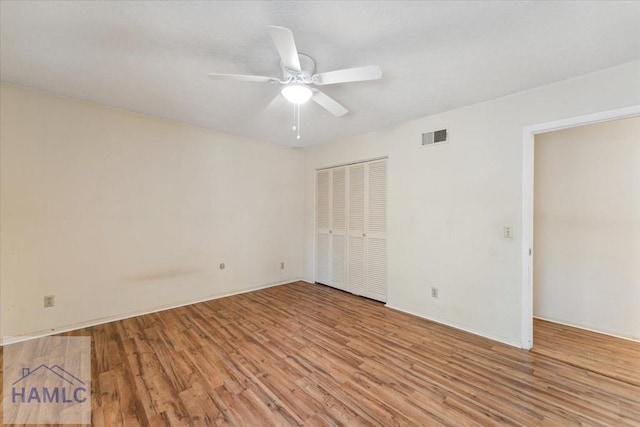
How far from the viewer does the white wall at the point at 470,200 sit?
2.27 m

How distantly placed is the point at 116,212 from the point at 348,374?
9.94ft

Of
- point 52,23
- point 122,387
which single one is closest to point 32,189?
point 52,23

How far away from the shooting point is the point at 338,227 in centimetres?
423

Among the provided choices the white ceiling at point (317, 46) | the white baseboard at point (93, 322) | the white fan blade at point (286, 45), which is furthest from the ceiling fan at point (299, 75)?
the white baseboard at point (93, 322)

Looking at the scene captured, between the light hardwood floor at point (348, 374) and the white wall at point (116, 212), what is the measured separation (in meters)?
0.45

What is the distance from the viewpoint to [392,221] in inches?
136

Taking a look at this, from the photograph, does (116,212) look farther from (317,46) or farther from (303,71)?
(317,46)

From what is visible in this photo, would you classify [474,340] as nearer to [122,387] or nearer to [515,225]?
[515,225]

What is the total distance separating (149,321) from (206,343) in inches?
38.6

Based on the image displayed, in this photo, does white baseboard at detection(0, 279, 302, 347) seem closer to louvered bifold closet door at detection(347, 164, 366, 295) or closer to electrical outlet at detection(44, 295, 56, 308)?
electrical outlet at detection(44, 295, 56, 308)

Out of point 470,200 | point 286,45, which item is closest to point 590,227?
point 470,200

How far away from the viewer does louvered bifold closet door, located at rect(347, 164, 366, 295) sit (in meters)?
3.88

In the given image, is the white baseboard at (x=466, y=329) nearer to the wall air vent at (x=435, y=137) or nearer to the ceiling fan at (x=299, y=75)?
the wall air vent at (x=435, y=137)

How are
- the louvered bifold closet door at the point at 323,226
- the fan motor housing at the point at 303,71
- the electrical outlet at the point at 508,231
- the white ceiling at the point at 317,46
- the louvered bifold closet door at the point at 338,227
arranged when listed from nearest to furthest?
the white ceiling at the point at 317,46 → the fan motor housing at the point at 303,71 → the electrical outlet at the point at 508,231 → the louvered bifold closet door at the point at 338,227 → the louvered bifold closet door at the point at 323,226
